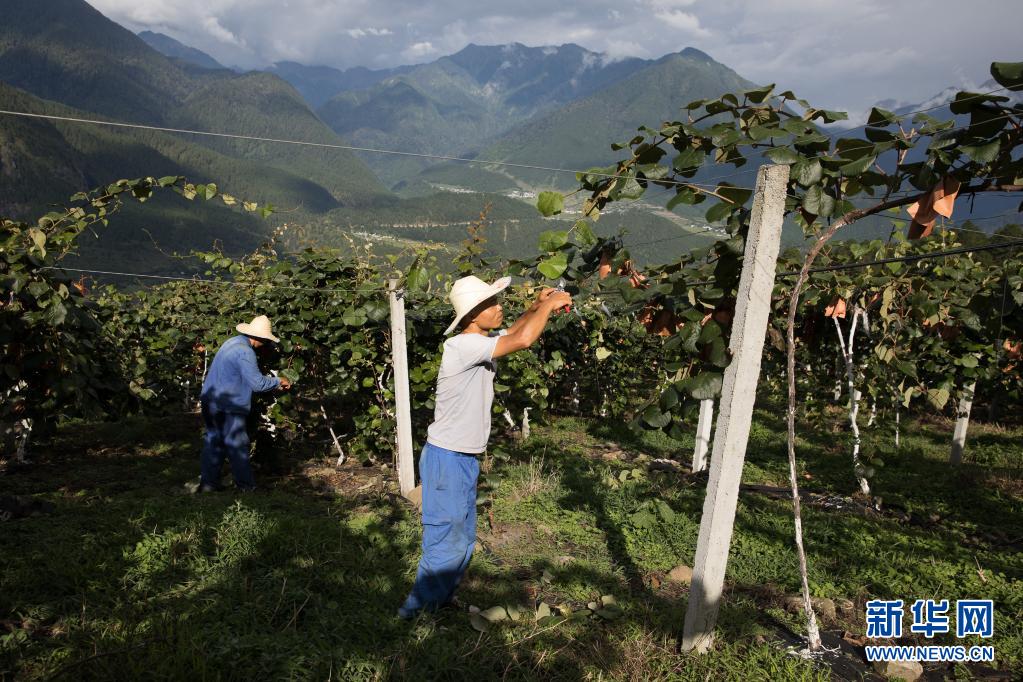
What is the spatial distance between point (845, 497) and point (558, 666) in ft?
13.8

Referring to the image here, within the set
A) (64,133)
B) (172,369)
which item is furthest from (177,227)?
(172,369)

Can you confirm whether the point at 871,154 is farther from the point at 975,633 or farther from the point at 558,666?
the point at 975,633

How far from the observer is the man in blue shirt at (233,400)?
5156 millimetres

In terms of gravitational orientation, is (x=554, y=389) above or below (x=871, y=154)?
below

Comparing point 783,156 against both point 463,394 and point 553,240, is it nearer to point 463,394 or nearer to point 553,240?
point 553,240

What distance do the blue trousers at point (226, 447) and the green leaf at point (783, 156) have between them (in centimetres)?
467

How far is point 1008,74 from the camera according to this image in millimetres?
2031

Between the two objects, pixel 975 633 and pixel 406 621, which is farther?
pixel 975 633

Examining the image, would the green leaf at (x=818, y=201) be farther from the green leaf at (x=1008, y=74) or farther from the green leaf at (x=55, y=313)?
the green leaf at (x=55, y=313)

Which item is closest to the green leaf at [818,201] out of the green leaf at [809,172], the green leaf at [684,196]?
the green leaf at [809,172]

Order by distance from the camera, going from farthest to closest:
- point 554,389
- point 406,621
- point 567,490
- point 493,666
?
1. point 554,389
2. point 567,490
3. point 406,621
4. point 493,666

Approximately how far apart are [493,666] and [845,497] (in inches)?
176

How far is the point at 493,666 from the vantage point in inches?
109

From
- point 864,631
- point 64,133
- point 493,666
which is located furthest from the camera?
point 64,133
